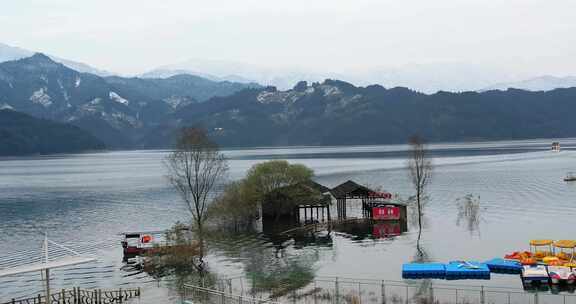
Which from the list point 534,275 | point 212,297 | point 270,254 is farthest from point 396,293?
point 270,254

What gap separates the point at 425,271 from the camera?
4425 centimetres

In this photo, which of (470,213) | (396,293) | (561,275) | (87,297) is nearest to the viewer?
(396,293)

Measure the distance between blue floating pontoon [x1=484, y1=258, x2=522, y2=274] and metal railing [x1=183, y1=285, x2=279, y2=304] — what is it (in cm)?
1830

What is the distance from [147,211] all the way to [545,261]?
69502 millimetres

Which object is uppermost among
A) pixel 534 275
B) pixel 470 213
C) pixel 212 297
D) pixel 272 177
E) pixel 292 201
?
pixel 272 177

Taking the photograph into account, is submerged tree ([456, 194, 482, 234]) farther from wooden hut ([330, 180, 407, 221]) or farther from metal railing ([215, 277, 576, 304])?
metal railing ([215, 277, 576, 304])

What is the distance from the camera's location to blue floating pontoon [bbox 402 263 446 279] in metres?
44.0

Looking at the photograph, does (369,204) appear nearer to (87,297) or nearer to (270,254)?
(270,254)

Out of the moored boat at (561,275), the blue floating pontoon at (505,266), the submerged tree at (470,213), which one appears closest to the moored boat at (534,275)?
the moored boat at (561,275)

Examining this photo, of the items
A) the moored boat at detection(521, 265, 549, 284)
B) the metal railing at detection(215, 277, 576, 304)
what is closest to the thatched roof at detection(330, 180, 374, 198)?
the metal railing at detection(215, 277, 576, 304)

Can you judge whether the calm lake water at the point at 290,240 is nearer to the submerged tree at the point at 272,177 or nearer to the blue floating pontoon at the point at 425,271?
the blue floating pontoon at the point at 425,271

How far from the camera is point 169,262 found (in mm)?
55094

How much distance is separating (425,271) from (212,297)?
1581 centimetres

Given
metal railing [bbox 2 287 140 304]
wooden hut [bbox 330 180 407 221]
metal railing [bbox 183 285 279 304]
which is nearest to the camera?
metal railing [bbox 183 285 279 304]
